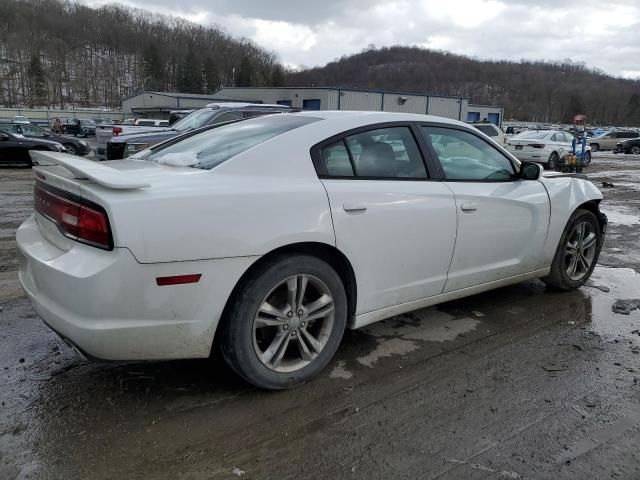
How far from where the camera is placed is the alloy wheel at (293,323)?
2.75 metres

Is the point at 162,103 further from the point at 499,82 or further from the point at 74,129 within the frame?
the point at 499,82

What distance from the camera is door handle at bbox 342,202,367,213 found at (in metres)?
2.88

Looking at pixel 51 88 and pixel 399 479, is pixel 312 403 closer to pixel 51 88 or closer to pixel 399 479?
pixel 399 479

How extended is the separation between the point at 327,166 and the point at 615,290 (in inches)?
138

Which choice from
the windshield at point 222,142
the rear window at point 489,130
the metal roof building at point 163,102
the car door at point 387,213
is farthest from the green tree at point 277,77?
the car door at point 387,213

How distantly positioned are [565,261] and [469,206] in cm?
165

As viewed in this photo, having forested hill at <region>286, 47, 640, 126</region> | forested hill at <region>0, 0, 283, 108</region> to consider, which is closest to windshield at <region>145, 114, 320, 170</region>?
forested hill at <region>286, 47, 640, 126</region>

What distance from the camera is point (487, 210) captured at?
144 inches

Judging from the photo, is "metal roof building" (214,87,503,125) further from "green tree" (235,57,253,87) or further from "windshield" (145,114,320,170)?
"green tree" (235,57,253,87)

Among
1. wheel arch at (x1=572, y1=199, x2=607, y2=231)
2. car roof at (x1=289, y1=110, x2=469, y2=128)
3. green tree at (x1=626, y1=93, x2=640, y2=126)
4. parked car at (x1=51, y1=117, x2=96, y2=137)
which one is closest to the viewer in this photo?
car roof at (x1=289, y1=110, x2=469, y2=128)

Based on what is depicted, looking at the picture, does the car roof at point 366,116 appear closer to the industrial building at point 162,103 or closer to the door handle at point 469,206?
the door handle at point 469,206

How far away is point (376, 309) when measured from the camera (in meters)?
3.19

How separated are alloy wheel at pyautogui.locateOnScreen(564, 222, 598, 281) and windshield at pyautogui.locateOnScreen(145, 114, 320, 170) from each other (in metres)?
2.79

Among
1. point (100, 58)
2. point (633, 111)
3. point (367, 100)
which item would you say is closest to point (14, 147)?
point (367, 100)
